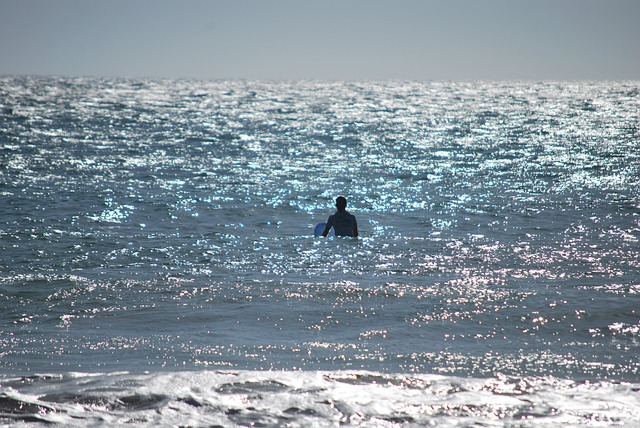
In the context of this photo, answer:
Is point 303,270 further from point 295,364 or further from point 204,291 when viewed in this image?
point 295,364

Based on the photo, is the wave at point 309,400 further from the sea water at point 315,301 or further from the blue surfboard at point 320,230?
the blue surfboard at point 320,230

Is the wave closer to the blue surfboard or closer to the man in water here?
the man in water

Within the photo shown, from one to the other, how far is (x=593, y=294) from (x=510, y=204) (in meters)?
9.82

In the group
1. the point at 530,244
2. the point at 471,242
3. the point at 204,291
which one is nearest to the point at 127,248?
the point at 204,291

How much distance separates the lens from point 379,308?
10.2 metres

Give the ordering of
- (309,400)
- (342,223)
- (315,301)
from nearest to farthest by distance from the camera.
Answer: (309,400) < (315,301) < (342,223)

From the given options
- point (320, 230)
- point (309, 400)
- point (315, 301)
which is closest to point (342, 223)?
point (320, 230)

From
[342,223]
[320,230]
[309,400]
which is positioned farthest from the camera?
[320,230]

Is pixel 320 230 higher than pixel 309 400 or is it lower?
higher

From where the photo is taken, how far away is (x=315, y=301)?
10.6m

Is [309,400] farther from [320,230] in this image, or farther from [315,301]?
[320,230]

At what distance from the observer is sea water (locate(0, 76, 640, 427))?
6.65 metres

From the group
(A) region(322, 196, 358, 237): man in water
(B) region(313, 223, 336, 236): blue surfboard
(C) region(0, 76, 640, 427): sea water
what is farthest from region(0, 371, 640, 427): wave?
(B) region(313, 223, 336, 236): blue surfboard

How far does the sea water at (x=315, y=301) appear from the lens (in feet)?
21.8
